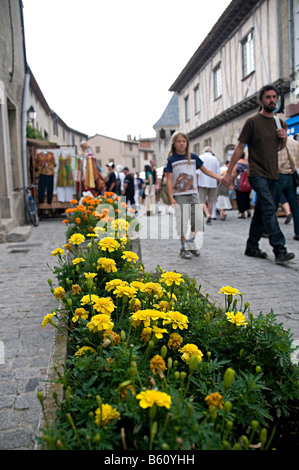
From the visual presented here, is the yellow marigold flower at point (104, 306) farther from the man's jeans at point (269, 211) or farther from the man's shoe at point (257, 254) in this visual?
the man's shoe at point (257, 254)

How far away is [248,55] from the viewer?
17562 mm

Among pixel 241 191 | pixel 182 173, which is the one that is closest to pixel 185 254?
pixel 182 173

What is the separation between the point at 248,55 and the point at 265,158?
14067 mm

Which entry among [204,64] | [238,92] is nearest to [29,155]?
[238,92]

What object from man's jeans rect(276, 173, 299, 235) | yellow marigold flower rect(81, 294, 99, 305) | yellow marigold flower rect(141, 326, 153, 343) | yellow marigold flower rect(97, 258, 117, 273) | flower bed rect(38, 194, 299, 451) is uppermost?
man's jeans rect(276, 173, 299, 235)

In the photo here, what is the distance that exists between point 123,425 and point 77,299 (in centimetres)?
101

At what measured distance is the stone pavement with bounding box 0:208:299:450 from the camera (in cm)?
231

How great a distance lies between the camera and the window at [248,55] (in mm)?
17078

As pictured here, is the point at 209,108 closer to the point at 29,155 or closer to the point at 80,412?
the point at 29,155

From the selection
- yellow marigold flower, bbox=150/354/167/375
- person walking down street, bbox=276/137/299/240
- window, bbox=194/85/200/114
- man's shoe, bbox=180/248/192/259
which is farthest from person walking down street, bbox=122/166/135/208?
window, bbox=194/85/200/114

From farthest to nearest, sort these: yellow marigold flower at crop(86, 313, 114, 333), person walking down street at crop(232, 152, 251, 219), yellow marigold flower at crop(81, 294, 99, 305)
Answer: person walking down street at crop(232, 152, 251, 219)
yellow marigold flower at crop(81, 294, 99, 305)
yellow marigold flower at crop(86, 313, 114, 333)

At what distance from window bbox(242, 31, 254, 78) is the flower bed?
17.2m

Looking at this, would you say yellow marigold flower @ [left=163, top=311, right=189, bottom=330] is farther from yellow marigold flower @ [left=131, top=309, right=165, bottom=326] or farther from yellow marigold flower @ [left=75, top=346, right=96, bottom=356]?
yellow marigold flower @ [left=75, top=346, right=96, bottom=356]

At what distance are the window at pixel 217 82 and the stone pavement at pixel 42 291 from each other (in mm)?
14432
